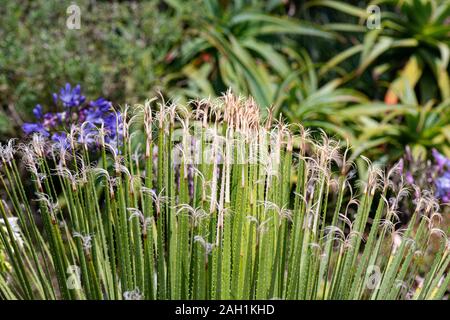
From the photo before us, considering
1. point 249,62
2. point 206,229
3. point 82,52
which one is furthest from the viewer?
point 249,62

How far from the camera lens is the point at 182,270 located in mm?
1621

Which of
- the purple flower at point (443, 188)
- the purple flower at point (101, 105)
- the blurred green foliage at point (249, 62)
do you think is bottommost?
the purple flower at point (443, 188)

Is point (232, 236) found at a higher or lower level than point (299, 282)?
higher

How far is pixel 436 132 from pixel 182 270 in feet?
11.9

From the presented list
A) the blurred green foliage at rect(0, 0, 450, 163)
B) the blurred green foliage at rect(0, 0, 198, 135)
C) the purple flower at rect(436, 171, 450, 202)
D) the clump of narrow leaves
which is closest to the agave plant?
the blurred green foliage at rect(0, 0, 450, 163)

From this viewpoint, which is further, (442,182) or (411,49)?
(411,49)

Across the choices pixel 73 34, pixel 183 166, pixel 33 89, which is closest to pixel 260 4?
pixel 73 34

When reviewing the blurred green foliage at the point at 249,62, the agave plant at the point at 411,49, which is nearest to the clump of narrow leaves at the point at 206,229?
the blurred green foliage at the point at 249,62

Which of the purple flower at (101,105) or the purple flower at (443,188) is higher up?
the purple flower at (101,105)

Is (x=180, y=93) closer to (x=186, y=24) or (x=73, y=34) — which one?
(x=73, y=34)

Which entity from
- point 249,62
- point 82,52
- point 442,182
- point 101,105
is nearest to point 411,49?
point 249,62

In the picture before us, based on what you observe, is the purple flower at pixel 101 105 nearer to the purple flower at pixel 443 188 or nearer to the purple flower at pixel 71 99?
the purple flower at pixel 71 99

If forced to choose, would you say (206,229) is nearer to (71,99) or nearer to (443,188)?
(71,99)

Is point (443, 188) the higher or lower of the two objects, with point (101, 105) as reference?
lower
